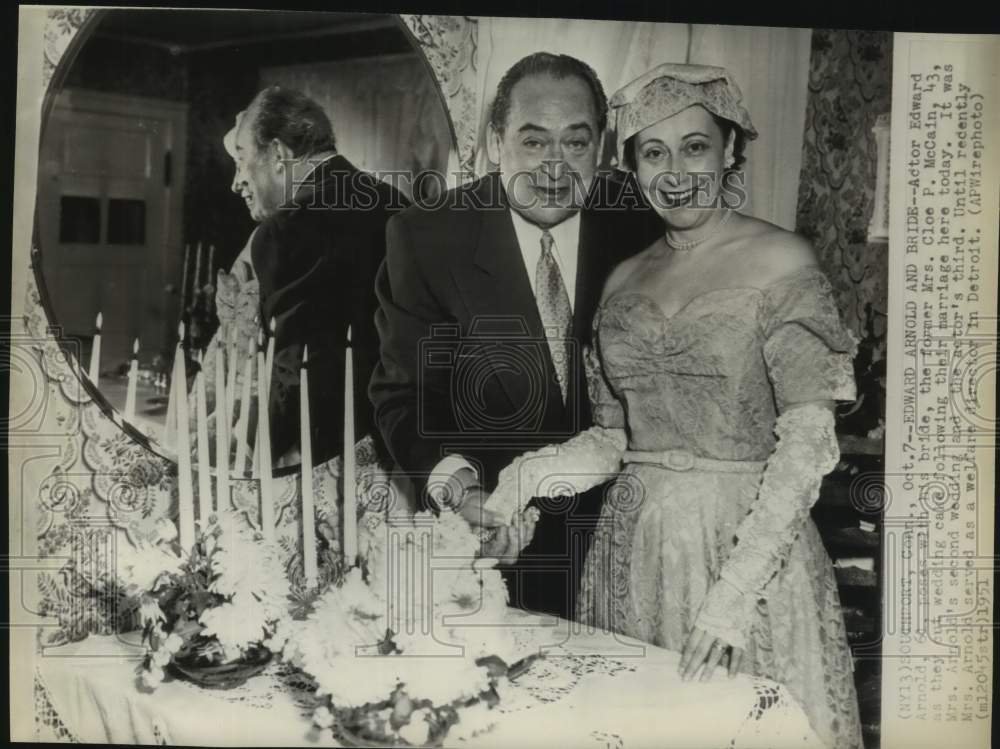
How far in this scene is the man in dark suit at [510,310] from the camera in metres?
3.66

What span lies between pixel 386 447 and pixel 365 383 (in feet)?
0.73

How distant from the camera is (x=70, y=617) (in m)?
3.74

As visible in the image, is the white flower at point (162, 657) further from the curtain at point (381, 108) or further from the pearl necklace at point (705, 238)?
the pearl necklace at point (705, 238)

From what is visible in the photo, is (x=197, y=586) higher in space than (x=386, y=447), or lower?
lower

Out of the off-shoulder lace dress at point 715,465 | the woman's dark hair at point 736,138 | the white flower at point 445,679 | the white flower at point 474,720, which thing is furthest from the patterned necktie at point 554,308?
the white flower at point 474,720

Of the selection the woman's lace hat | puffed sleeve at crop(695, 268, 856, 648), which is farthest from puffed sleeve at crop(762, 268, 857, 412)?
the woman's lace hat

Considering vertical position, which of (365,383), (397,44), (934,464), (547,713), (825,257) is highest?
(397,44)

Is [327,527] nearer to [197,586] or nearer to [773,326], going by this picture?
[197,586]

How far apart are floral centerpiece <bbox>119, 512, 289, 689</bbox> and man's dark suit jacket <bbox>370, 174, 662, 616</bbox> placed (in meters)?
0.61

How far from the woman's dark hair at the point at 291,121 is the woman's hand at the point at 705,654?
2006mm

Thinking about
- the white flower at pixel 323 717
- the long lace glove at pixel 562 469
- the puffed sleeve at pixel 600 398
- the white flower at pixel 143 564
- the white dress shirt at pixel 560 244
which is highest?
the white dress shirt at pixel 560 244

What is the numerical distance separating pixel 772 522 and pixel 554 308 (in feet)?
3.24

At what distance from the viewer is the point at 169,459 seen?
3.73 metres

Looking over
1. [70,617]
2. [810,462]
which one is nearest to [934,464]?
[810,462]
